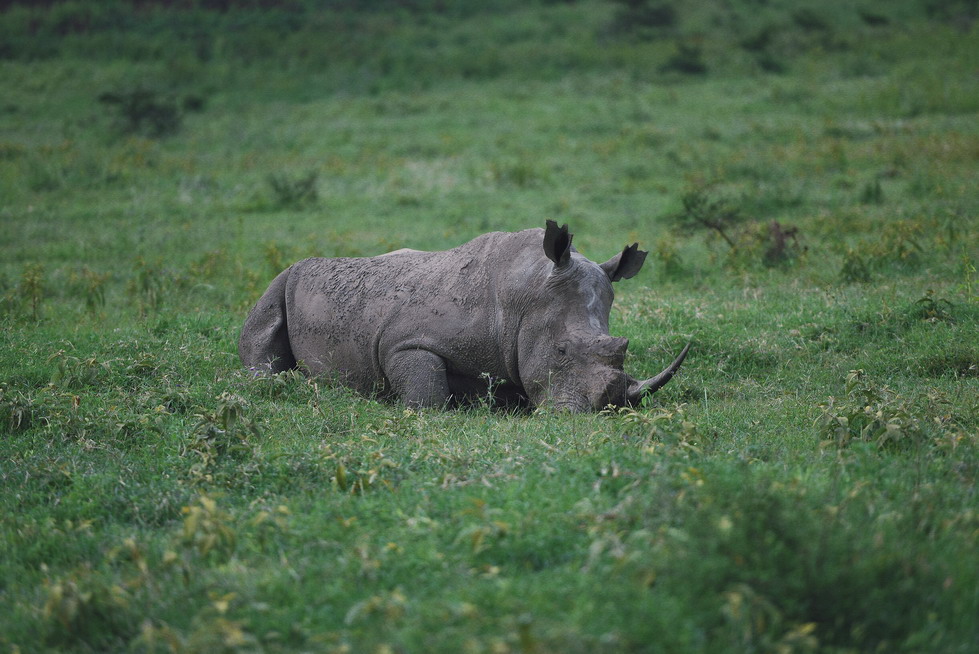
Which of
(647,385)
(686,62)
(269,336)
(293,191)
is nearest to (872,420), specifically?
(647,385)

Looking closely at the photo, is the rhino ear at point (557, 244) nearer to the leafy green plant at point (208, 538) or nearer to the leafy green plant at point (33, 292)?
the leafy green plant at point (208, 538)

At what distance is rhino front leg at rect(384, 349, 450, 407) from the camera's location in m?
7.12

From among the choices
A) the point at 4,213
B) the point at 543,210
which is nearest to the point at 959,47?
the point at 543,210

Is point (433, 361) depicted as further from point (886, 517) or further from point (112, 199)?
point (112, 199)

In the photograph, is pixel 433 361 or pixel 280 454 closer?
pixel 280 454

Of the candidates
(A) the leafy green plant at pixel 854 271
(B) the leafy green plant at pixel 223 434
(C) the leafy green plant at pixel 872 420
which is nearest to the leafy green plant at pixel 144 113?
(A) the leafy green plant at pixel 854 271

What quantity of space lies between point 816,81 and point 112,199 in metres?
15.3

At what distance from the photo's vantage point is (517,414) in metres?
7.02

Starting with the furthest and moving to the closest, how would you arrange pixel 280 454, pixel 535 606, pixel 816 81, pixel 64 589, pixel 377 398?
pixel 816 81
pixel 377 398
pixel 280 454
pixel 64 589
pixel 535 606

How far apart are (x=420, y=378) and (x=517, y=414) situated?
0.73 metres

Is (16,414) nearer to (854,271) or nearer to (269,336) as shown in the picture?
(269,336)

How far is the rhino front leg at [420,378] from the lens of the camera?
7125 millimetres

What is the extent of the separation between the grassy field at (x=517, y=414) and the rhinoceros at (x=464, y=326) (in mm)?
352

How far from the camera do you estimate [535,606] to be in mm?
3578
